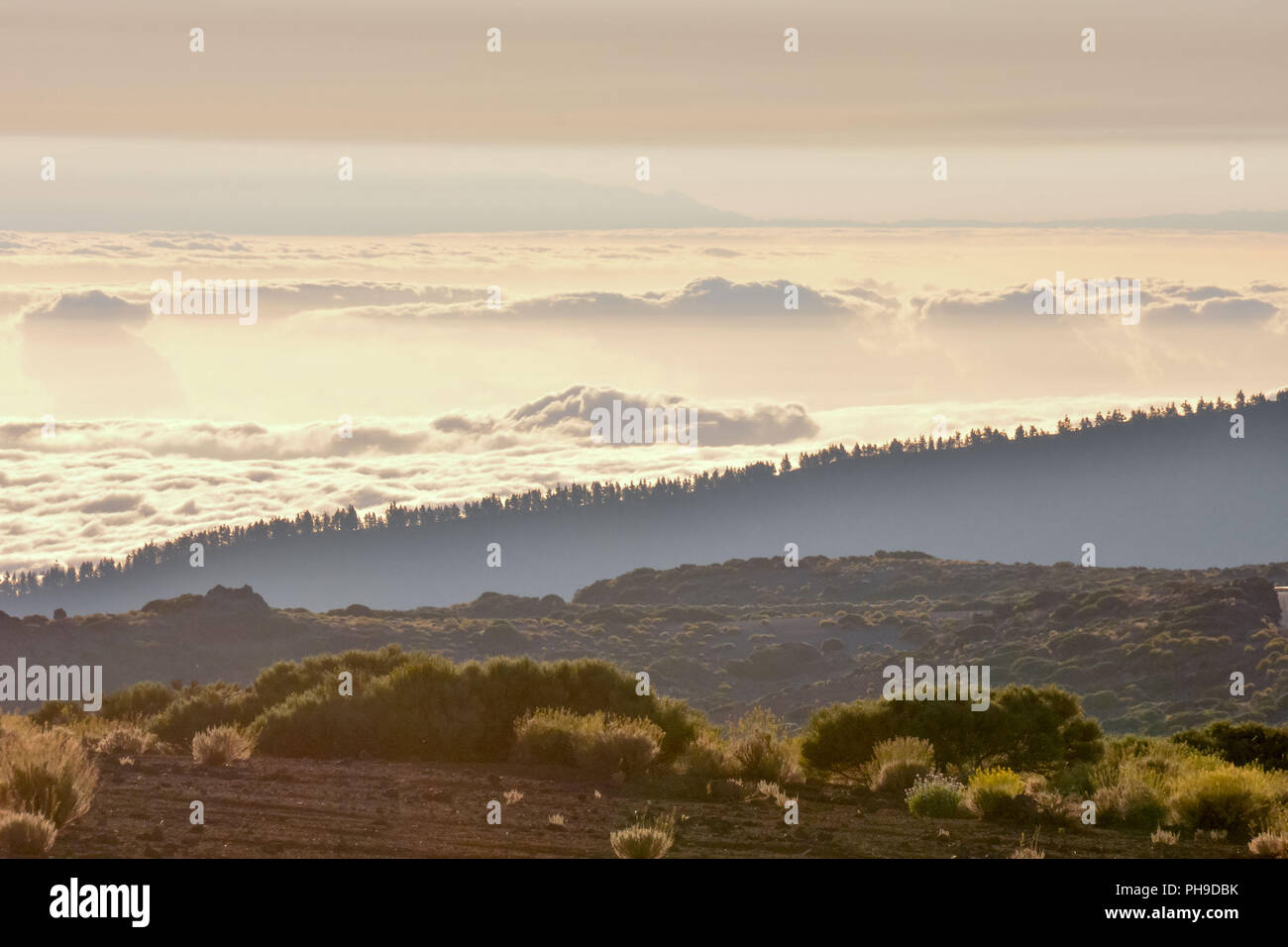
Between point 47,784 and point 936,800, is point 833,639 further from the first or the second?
point 47,784

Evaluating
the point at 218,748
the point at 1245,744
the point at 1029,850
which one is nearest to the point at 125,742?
the point at 218,748

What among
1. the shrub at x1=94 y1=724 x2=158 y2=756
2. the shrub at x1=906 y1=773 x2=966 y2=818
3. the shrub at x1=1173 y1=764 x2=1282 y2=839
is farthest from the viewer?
the shrub at x1=94 y1=724 x2=158 y2=756

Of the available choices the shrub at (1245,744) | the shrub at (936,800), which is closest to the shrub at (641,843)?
the shrub at (936,800)

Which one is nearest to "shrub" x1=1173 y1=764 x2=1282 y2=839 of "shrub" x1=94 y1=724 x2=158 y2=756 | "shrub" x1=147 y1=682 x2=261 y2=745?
"shrub" x1=147 y1=682 x2=261 y2=745

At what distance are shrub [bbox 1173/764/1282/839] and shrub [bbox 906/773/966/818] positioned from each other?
3.14 m

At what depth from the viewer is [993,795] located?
814 inches

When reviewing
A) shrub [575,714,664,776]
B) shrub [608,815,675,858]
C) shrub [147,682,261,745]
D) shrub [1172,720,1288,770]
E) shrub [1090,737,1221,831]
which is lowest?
shrub [1172,720,1288,770]

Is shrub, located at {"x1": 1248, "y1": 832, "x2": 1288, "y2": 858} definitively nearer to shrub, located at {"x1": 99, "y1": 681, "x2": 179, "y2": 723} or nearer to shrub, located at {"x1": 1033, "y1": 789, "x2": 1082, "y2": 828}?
shrub, located at {"x1": 1033, "y1": 789, "x2": 1082, "y2": 828}

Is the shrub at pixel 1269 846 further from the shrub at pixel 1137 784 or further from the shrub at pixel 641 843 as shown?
the shrub at pixel 641 843

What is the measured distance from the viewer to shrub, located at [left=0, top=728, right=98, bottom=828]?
53.7 ft

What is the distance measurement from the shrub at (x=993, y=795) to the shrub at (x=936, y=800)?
20cm

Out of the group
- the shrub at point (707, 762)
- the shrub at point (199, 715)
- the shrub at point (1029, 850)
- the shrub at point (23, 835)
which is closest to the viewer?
the shrub at point (23, 835)

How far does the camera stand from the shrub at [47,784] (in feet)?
53.7
